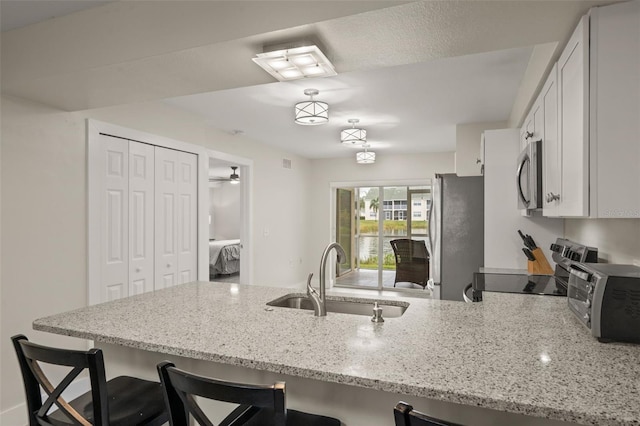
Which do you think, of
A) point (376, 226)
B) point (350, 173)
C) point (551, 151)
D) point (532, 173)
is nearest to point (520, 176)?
point (532, 173)

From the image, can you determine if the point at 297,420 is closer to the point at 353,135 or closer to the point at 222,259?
the point at 353,135

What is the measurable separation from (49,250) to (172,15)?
194 centimetres

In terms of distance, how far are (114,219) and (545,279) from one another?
11.0ft

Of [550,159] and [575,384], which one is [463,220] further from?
[575,384]

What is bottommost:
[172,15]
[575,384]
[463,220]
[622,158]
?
[575,384]

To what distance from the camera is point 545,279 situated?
2.49 m

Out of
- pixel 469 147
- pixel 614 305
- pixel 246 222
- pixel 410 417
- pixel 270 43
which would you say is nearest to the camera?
pixel 410 417

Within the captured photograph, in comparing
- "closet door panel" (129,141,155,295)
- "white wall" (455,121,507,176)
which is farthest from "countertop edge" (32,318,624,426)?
"white wall" (455,121,507,176)

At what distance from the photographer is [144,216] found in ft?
11.3

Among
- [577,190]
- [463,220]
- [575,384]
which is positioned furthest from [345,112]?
[575,384]

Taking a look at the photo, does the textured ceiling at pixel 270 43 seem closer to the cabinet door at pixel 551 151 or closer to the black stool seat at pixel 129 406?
the cabinet door at pixel 551 151

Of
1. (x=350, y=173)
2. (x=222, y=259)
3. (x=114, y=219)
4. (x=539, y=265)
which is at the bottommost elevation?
(x=222, y=259)

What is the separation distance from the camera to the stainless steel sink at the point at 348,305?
1935mm

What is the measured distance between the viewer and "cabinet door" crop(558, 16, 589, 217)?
130cm
